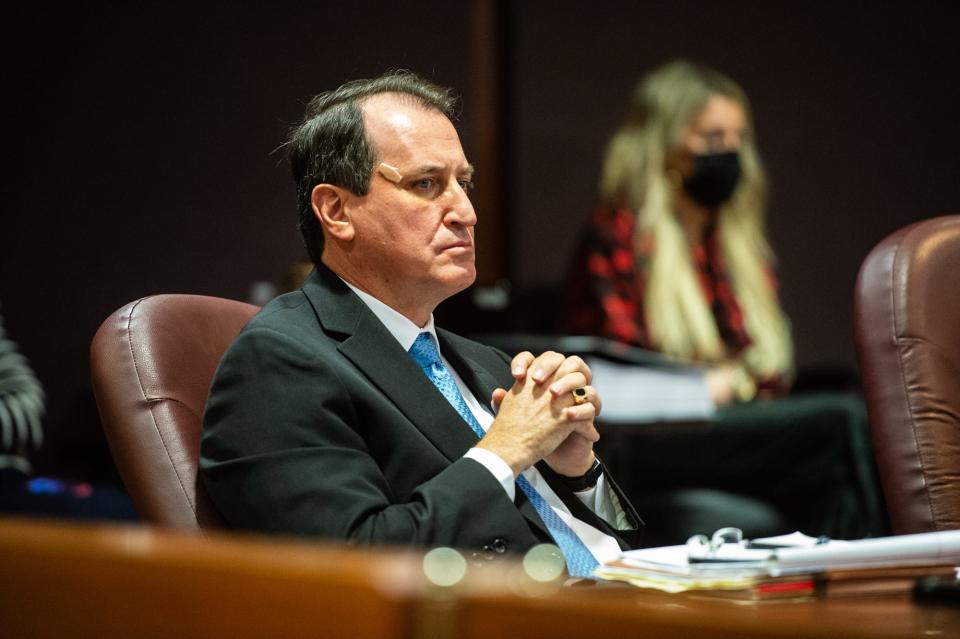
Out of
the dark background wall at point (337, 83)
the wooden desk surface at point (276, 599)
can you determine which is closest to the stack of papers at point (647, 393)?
the dark background wall at point (337, 83)

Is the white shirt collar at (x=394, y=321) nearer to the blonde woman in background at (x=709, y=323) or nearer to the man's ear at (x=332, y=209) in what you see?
the man's ear at (x=332, y=209)

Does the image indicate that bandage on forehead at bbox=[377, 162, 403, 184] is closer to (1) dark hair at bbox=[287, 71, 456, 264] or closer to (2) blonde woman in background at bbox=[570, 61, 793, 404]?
(1) dark hair at bbox=[287, 71, 456, 264]

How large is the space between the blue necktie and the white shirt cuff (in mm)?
104

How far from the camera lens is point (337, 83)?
4.09 metres

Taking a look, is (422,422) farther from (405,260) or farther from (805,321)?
(805,321)

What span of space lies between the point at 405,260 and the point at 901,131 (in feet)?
12.8

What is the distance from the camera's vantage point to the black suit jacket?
1.24 m

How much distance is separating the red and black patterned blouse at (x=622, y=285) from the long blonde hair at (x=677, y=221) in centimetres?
3

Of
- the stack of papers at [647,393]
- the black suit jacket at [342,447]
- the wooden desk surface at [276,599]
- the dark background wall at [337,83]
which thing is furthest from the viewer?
the dark background wall at [337,83]

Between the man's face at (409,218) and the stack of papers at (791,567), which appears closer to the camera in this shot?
the stack of papers at (791,567)

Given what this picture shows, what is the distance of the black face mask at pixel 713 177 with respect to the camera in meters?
3.47

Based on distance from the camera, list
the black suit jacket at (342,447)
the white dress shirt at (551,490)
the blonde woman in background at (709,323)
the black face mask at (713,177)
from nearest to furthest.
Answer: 1. the black suit jacket at (342,447)
2. the white dress shirt at (551,490)
3. the blonde woman in background at (709,323)
4. the black face mask at (713,177)

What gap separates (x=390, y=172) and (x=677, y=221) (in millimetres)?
1993

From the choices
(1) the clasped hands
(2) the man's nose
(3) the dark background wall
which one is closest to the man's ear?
(2) the man's nose
